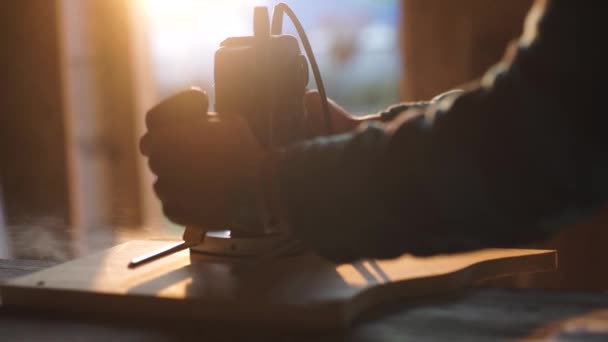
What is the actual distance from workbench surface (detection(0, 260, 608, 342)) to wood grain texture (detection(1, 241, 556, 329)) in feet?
0.06

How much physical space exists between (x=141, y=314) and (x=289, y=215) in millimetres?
212

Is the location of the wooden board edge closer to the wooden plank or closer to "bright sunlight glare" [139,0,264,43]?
Answer: "bright sunlight glare" [139,0,264,43]

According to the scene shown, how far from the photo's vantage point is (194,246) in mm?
859

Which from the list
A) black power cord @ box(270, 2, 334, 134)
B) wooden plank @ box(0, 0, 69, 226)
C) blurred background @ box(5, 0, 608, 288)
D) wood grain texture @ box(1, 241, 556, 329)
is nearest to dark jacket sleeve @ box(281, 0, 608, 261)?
wood grain texture @ box(1, 241, 556, 329)

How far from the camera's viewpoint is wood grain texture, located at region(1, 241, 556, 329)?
66cm

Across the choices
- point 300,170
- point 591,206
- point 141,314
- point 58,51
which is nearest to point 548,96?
point 591,206

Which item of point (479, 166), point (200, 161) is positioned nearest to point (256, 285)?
point (200, 161)

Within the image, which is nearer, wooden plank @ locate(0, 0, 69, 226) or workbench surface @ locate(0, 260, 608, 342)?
workbench surface @ locate(0, 260, 608, 342)

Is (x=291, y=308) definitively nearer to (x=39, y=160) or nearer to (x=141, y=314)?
(x=141, y=314)

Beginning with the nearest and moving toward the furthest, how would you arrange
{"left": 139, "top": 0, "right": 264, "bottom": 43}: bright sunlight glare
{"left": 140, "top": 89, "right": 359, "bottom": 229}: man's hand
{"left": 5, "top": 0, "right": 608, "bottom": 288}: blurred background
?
{"left": 140, "top": 89, "right": 359, "bottom": 229}: man's hand < {"left": 139, "top": 0, "right": 264, "bottom": 43}: bright sunlight glare < {"left": 5, "top": 0, "right": 608, "bottom": 288}: blurred background

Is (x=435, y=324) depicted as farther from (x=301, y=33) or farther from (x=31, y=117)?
(x=31, y=117)

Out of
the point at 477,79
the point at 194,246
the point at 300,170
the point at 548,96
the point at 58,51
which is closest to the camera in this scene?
the point at 548,96

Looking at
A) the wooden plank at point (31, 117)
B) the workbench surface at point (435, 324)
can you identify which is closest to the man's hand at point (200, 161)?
the workbench surface at point (435, 324)

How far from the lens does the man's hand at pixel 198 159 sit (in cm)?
72
